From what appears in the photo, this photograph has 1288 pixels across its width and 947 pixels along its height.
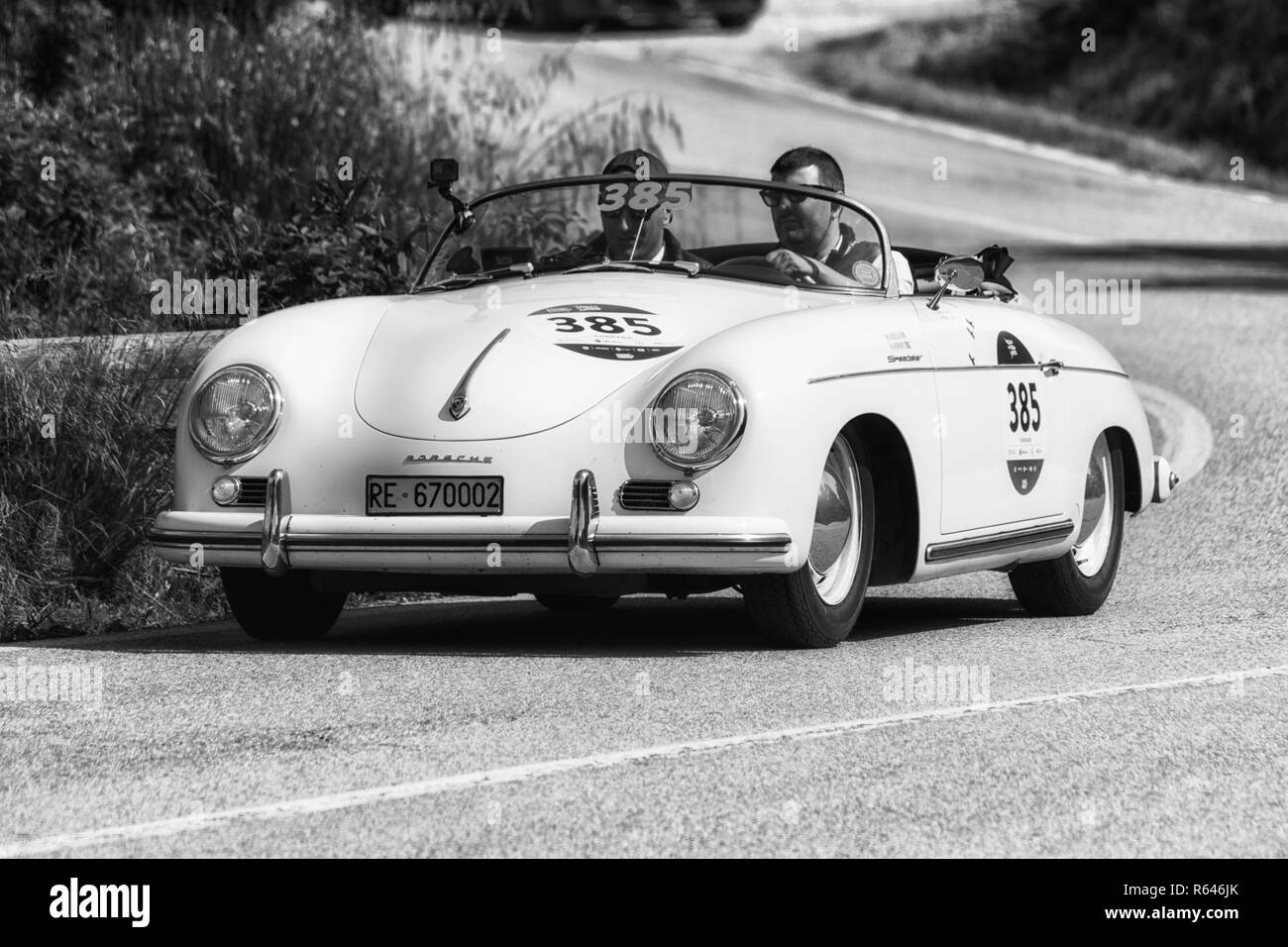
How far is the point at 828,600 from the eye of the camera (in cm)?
655

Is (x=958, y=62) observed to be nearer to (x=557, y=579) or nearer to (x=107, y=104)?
(x=107, y=104)

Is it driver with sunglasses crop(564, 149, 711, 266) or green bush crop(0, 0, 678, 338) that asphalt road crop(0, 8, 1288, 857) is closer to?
driver with sunglasses crop(564, 149, 711, 266)

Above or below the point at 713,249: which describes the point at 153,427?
below

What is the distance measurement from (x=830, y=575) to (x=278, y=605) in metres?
1.69

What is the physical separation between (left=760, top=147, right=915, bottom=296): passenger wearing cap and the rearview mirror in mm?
210

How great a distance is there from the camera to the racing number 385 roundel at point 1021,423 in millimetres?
7383

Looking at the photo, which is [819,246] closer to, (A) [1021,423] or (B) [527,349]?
(A) [1021,423]

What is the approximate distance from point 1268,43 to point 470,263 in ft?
87.1

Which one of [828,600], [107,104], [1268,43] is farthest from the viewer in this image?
[1268,43]

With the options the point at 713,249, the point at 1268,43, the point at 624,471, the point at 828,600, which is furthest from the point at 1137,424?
the point at 1268,43

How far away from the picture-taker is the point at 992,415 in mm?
7270

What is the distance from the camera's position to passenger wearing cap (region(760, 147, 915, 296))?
24.3ft

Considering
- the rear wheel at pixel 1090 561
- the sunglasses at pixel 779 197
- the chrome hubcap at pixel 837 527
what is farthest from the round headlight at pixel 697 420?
the rear wheel at pixel 1090 561

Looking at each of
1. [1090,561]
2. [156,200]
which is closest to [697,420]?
[1090,561]
